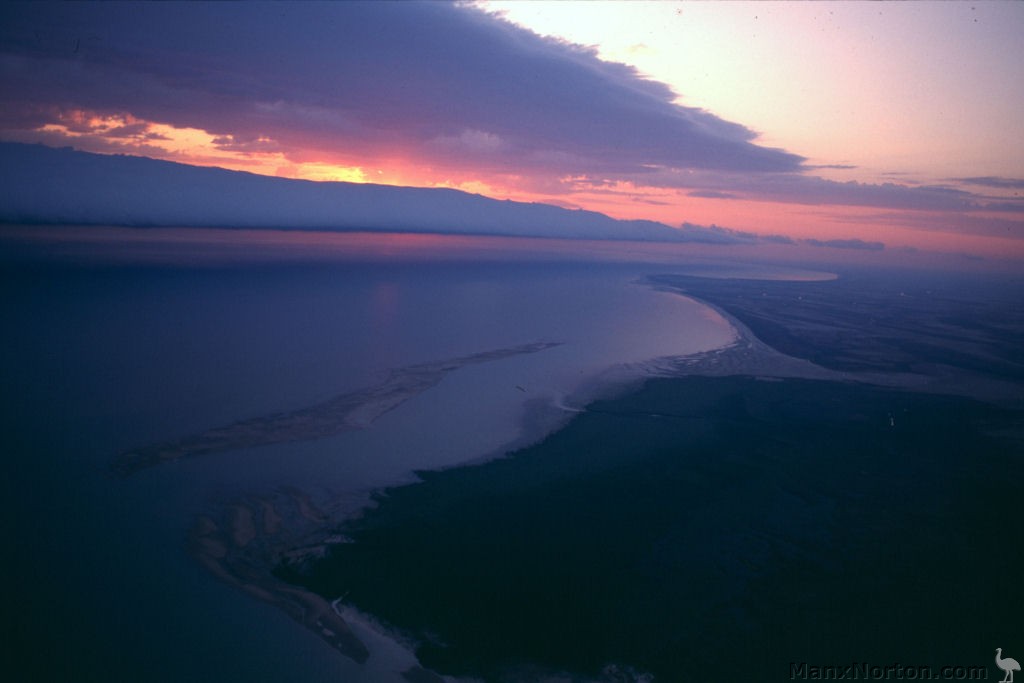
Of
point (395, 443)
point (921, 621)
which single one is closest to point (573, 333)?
point (395, 443)

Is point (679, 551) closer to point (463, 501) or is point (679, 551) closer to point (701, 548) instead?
point (701, 548)

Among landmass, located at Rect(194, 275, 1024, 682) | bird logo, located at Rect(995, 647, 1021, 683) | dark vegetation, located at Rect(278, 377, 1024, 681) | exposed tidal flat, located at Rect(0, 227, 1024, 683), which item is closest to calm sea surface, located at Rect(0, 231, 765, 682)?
exposed tidal flat, located at Rect(0, 227, 1024, 683)

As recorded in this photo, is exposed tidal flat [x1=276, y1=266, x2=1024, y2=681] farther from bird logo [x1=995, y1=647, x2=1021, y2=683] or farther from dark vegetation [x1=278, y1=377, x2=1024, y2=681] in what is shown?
bird logo [x1=995, y1=647, x2=1021, y2=683]

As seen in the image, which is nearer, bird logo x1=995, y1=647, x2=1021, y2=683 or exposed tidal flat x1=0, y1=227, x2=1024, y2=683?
bird logo x1=995, y1=647, x2=1021, y2=683

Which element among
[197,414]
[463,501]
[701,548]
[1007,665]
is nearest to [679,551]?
[701,548]

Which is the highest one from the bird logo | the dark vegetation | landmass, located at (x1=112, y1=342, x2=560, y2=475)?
landmass, located at (x1=112, y1=342, x2=560, y2=475)

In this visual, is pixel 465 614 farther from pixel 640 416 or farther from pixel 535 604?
pixel 640 416

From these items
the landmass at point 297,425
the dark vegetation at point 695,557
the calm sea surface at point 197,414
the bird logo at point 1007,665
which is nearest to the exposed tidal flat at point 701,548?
the dark vegetation at point 695,557
